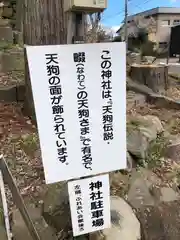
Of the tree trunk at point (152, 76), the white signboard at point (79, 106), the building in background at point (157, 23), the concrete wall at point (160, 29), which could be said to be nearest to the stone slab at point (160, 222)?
the white signboard at point (79, 106)

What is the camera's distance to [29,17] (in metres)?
3.18

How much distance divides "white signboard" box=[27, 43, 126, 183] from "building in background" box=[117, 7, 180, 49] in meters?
10.1

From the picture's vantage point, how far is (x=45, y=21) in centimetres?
311

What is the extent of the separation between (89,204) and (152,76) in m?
4.48

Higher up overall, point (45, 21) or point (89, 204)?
point (45, 21)

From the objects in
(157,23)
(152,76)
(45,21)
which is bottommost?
(152,76)

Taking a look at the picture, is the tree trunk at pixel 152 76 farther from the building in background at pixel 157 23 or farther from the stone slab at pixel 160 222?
the building in background at pixel 157 23

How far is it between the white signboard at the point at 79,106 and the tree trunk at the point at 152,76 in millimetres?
4286

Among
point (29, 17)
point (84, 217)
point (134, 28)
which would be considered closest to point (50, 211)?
point (84, 217)

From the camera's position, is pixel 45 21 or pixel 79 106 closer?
pixel 79 106

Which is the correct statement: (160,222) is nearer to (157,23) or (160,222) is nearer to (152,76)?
(152,76)

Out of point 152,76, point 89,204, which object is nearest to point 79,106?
point 89,204

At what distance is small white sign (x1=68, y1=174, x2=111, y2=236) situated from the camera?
178cm

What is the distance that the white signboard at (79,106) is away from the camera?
1.50 m
